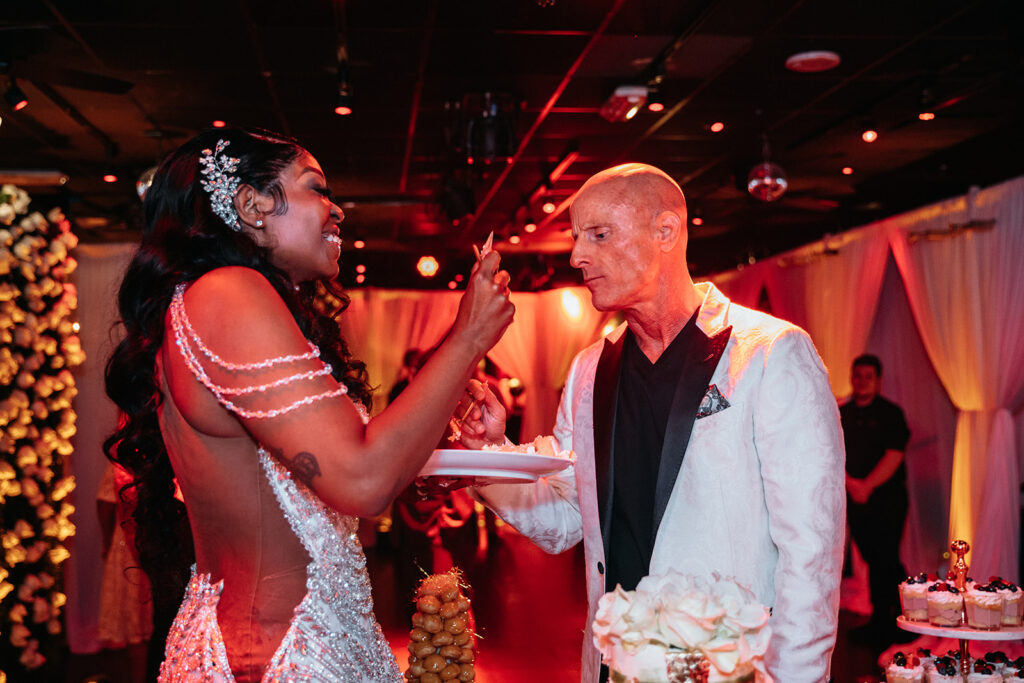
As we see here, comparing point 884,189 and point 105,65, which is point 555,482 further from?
point 884,189

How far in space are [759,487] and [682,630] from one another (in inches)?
37.0

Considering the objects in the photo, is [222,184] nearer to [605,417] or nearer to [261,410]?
[261,410]

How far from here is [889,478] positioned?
743 centimetres

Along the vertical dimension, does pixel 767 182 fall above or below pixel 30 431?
above

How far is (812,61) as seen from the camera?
5.87m

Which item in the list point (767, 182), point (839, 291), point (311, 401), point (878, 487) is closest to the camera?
point (311, 401)

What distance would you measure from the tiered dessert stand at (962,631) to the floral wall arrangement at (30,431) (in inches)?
193

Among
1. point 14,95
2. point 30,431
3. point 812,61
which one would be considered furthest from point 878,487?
point 14,95

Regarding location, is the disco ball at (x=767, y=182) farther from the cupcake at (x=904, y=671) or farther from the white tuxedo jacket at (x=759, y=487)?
the white tuxedo jacket at (x=759, y=487)

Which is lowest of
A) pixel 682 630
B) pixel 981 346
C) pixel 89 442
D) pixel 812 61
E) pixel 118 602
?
pixel 118 602

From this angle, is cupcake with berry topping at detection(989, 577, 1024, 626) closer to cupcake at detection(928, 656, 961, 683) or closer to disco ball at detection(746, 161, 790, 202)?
cupcake at detection(928, 656, 961, 683)

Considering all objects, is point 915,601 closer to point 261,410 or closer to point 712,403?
point 712,403

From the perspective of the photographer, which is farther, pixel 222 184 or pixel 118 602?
pixel 118 602

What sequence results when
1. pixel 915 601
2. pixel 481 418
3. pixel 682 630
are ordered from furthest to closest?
1. pixel 915 601
2. pixel 481 418
3. pixel 682 630
